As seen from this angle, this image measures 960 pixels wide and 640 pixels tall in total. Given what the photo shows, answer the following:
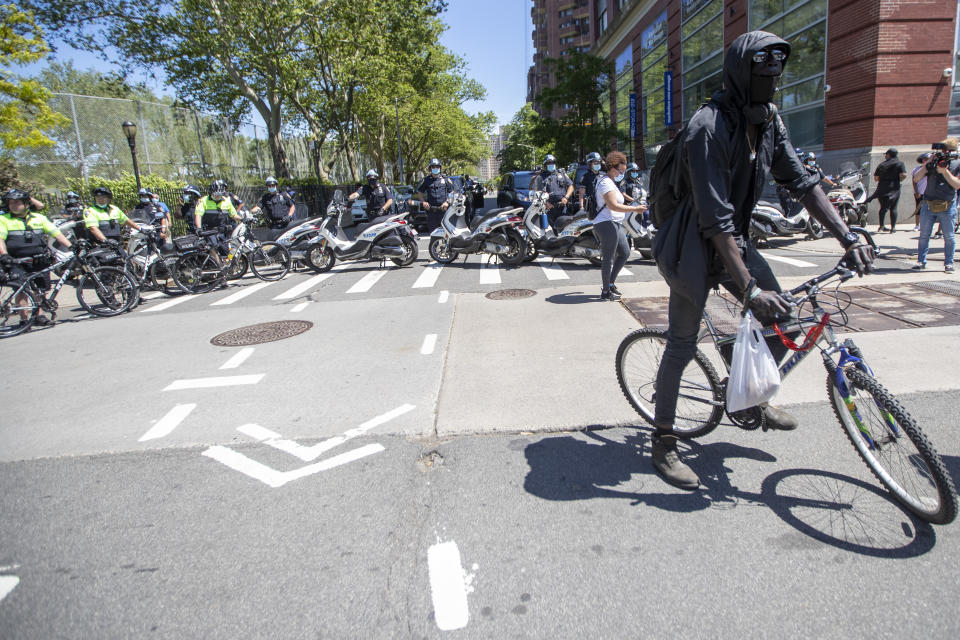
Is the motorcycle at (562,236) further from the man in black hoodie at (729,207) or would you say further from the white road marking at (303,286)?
the man in black hoodie at (729,207)

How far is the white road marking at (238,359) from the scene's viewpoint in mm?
5844

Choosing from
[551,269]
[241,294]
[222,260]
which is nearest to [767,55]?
[551,269]

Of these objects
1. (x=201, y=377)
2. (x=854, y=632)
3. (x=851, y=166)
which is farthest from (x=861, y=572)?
(x=851, y=166)

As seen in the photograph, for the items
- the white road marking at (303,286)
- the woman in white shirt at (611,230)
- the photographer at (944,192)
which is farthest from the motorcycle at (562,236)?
the photographer at (944,192)

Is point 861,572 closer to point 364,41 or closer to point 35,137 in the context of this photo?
point 35,137

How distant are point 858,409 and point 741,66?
66.1 inches

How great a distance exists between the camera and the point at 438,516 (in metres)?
2.94

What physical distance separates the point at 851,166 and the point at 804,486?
48.4 ft

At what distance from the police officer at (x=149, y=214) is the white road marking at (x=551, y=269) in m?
7.83

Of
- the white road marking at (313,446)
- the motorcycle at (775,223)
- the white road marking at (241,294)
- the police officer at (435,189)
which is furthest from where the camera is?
the police officer at (435,189)

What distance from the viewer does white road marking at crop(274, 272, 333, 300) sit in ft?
32.3

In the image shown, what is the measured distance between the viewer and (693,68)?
83.2 ft

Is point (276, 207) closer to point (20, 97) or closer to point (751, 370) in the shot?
point (20, 97)

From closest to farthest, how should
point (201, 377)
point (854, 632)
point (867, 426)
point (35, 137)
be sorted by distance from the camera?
point (854, 632), point (867, 426), point (201, 377), point (35, 137)
